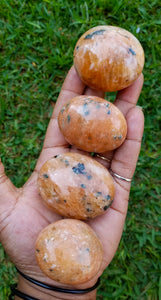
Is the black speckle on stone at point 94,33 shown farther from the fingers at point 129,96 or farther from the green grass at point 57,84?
the green grass at point 57,84

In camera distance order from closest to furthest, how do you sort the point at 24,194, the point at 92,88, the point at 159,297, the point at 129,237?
the point at 24,194 < the point at 92,88 < the point at 159,297 < the point at 129,237

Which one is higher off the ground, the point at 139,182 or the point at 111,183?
the point at 111,183

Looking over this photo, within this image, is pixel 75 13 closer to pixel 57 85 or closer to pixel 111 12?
pixel 111 12

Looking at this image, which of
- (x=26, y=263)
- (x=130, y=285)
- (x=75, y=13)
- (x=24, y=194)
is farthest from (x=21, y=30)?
(x=130, y=285)

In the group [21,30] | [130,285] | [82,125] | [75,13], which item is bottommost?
[130,285]

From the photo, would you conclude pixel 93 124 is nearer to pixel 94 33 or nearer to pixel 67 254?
pixel 94 33

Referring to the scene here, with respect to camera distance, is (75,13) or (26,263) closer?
(26,263)

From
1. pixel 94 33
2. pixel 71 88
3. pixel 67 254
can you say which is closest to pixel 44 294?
pixel 67 254
